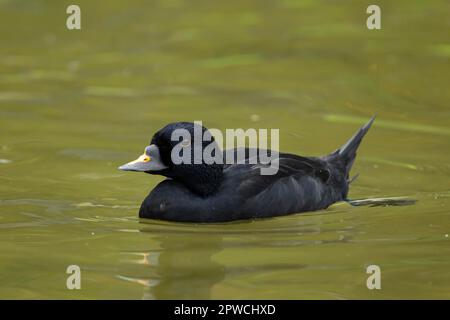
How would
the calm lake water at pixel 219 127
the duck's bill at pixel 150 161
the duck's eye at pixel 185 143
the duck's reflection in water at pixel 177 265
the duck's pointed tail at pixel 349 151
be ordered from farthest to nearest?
the duck's pointed tail at pixel 349 151 → the duck's eye at pixel 185 143 → the duck's bill at pixel 150 161 → the calm lake water at pixel 219 127 → the duck's reflection in water at pixel 177 265

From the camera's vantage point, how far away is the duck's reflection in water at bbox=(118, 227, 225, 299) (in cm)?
809

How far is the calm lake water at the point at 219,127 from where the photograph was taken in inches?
335

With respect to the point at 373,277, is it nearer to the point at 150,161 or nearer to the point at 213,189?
the point at 213,189

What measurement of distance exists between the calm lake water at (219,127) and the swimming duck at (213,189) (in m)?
0.13

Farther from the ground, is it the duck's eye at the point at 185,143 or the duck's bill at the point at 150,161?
the duck's eye at the point at 185,143

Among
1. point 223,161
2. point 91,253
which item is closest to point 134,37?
point 223,161

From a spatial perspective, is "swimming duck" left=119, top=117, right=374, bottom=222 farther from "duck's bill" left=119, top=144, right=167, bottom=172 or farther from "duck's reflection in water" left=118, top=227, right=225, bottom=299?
"duck's reflection in water" left=118, top=227, right=225, bottom=299

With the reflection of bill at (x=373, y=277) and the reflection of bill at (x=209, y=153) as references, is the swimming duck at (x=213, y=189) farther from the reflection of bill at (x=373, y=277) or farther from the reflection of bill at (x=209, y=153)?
the reflection of bill at (x=373, y=277)

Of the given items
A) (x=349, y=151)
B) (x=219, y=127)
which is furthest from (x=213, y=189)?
(x=219, y=127)

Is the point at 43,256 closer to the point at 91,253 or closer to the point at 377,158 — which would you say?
the point at 91,253

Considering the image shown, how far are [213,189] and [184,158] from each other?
15.0 inches

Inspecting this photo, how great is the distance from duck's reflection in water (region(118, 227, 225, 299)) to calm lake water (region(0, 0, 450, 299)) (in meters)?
0.02

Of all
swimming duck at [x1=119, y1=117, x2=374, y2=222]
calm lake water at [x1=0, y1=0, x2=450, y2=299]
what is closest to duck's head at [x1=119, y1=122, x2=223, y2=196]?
swimming duck at [x1=119, y1=117, x2=374, y2=222]

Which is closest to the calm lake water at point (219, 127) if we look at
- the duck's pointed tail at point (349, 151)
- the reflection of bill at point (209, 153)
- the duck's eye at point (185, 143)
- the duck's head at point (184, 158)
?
the duck's pointed tail at point (349, 151)
